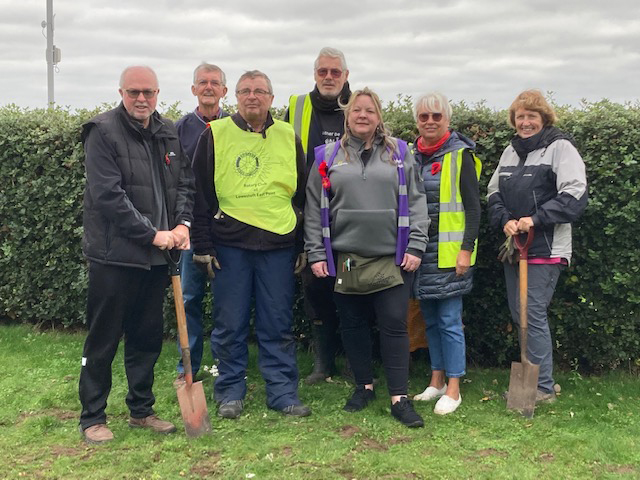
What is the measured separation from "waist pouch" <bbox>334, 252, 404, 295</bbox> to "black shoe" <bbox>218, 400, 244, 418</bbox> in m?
1.15

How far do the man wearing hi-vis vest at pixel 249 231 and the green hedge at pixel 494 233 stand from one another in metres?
1.36

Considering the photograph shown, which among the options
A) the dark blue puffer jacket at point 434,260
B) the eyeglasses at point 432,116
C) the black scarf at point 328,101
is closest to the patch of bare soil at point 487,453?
the dark blue puffer jacket at point 434,260

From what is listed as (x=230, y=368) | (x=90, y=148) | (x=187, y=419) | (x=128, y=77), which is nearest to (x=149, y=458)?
(x=187, y=419)

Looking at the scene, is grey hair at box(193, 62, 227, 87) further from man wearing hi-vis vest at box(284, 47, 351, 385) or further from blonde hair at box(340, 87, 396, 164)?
blonde hair at box(340, 87, 396, 164)

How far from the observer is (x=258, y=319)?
4.84 meters

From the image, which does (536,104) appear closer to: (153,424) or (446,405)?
(446,405)

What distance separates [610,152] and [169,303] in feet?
13.8

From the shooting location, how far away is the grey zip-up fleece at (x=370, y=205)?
439cm

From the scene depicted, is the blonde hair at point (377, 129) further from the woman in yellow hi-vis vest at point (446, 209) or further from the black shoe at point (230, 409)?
the black shoe at point (230, 409)

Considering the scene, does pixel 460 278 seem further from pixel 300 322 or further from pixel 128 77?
pixel 128 77

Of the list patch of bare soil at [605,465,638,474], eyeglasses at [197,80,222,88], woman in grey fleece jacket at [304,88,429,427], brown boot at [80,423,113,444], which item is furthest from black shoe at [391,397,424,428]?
eyeglasses at [197,80,222,88]

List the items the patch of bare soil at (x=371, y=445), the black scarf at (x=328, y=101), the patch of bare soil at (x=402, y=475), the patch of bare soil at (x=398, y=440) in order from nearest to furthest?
the patch of bare soil at (x=402, y=475) → the patch of bare soil at (x=371, y=445) → the patch of bare soil at (x=398, y=440) → the black scarf at (x=328, y=101)

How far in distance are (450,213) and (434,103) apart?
2.57 ft

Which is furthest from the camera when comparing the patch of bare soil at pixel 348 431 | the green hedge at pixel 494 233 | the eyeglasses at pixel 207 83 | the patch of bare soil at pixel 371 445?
the eyeglasses at pixel 207 83
